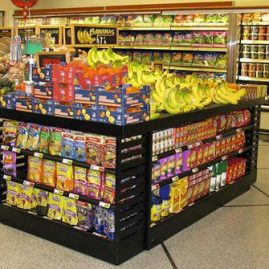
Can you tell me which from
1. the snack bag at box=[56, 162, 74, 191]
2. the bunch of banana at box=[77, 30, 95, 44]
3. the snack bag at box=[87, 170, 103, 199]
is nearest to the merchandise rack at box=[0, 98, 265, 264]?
the snack bag at box=[87, 170, 103, 199]

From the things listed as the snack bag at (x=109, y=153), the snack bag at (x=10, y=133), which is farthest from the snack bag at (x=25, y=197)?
the snack bag at (x=109, y=153)

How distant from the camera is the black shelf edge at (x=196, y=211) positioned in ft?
13.0

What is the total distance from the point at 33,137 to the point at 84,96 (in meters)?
0.76

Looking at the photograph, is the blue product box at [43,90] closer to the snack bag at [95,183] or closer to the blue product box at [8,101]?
the blue product box at [8,101]

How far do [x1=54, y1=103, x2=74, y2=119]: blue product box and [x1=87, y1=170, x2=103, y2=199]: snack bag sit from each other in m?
0.48

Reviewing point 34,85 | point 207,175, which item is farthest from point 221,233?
point 34,85

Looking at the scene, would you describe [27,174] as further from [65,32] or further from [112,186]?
[65,32]

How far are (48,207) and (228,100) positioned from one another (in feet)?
6.82

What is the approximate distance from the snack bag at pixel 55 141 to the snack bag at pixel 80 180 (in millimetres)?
253

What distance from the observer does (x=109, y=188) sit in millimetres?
3609

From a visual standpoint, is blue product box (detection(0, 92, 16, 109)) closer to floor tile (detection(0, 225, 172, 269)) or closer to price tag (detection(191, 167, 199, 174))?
floor tile (detection(0, 225, 172, 269))

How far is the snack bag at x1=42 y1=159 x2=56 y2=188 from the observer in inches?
158

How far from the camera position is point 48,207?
406 cm

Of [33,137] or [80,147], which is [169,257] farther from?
[33,137]
